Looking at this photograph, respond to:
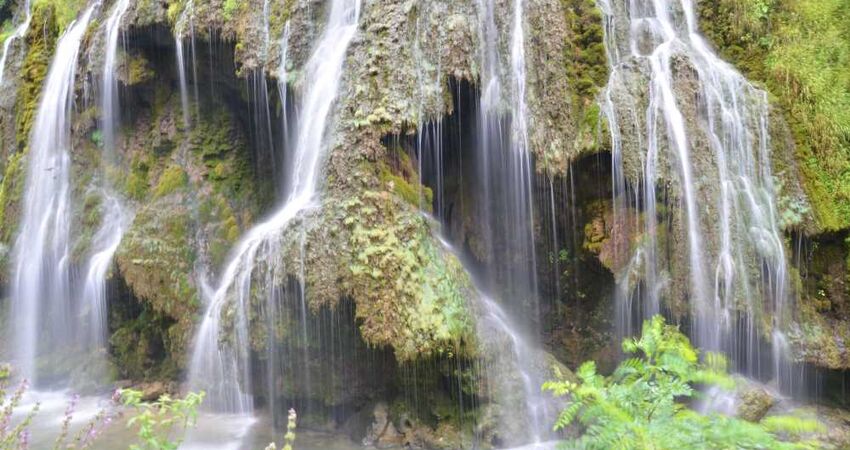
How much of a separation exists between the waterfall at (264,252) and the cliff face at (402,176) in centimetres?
21

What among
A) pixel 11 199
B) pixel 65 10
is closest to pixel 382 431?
A: pixel 11 199

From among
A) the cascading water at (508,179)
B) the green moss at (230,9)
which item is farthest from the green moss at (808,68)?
the green moss at (230,9)

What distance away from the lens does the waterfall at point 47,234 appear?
1012 centimetres

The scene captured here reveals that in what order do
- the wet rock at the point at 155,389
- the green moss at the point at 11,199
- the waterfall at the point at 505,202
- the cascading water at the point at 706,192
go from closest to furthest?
the waterfall at the point at 505,202, the cascading water at the point at 706,192, the wet rock at the point at 155,389, the green moss at the point at 11,199

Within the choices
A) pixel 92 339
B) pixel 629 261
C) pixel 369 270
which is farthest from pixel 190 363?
pixel 629 261

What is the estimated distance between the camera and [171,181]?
987cm

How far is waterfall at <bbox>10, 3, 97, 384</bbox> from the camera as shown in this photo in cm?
1012

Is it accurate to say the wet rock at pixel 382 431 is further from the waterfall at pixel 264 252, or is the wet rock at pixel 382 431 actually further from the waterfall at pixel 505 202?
the waterfall at pixel 264 252

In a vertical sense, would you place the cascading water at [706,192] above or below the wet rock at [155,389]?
above

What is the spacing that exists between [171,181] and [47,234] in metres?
2.48

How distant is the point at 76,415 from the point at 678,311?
806 centimetres

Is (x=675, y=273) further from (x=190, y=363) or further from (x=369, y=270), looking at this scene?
(x=190, y=363)

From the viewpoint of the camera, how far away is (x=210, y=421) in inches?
301

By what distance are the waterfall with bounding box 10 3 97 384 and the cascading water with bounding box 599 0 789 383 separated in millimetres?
9041
